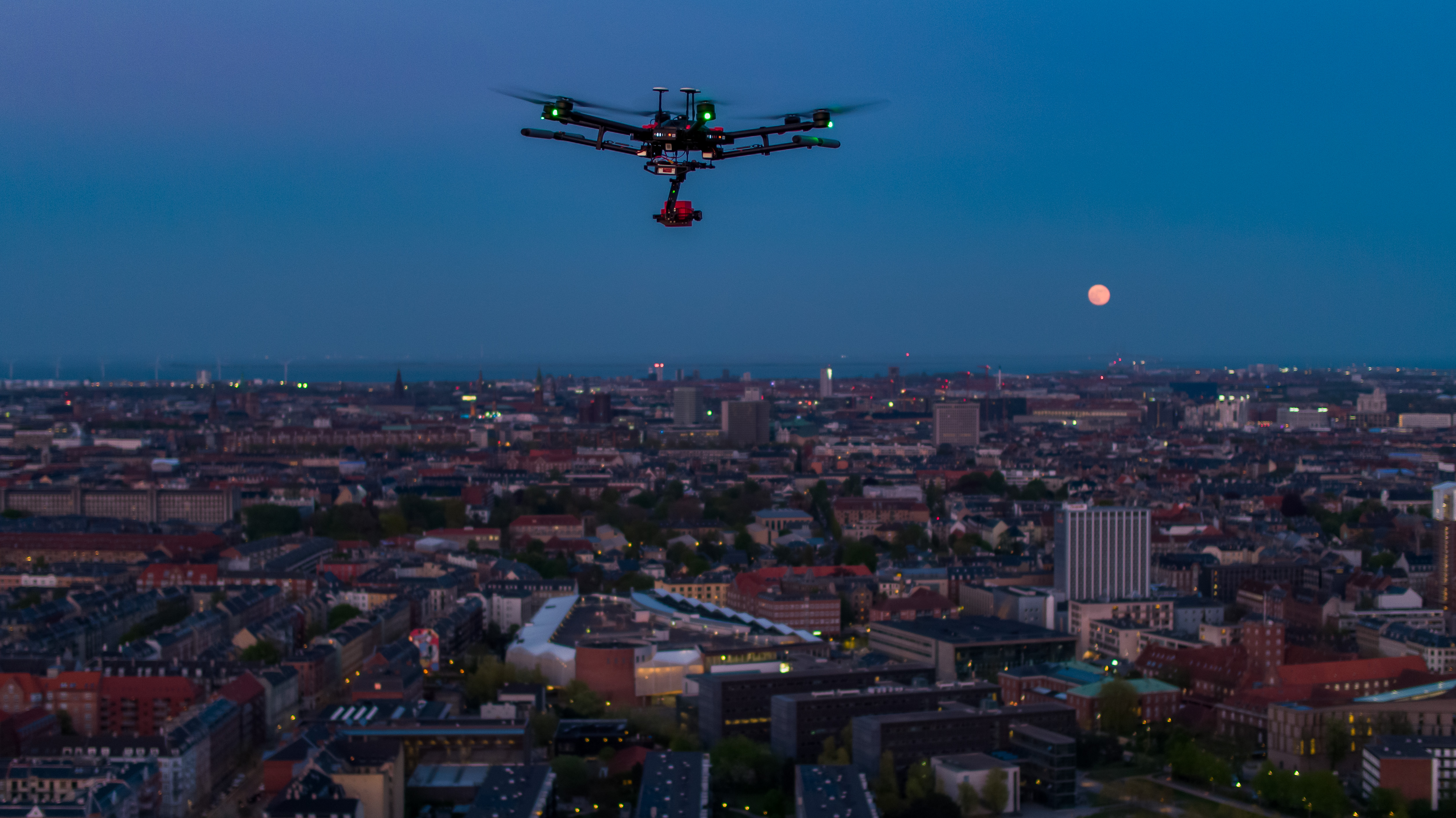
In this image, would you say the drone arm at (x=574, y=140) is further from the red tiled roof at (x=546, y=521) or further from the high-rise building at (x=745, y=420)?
the high-rise building at (x=745, y=420)

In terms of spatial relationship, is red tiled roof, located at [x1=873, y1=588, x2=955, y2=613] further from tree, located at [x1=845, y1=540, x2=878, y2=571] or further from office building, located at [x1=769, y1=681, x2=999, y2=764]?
office building, located at [x1=769, y1=681, x2=999, y2=764]

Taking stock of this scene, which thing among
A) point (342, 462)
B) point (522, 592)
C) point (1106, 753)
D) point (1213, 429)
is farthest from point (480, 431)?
point (1106, 753)

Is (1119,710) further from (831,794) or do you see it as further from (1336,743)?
(831,794)

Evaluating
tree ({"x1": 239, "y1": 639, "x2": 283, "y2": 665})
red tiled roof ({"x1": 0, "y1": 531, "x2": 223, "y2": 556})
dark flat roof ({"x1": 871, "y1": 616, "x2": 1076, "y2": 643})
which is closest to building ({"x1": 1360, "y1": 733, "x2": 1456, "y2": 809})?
dark flat roof ({"x1": 871, "y1": 616, "x2": 1076, "y2": 643})

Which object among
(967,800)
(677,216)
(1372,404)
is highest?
(677,216)

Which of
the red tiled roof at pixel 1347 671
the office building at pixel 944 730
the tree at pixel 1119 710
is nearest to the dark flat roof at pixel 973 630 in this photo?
the tree at pixel 1119 710

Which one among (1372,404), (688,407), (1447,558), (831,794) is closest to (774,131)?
(831,794)
